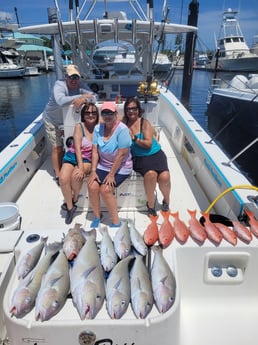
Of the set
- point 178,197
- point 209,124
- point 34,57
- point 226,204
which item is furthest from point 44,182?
point 34,57

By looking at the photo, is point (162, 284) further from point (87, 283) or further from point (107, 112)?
point (107, 112)

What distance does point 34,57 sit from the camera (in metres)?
42.6

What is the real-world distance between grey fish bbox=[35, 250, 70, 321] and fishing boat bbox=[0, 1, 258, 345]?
4cm

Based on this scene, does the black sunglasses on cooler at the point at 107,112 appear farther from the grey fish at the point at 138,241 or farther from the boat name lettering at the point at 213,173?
the boat name lettering at the point at 213,173

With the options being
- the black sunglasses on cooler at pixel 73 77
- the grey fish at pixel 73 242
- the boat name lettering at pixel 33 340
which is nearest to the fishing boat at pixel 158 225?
the boat name lettering at pixel 33 340

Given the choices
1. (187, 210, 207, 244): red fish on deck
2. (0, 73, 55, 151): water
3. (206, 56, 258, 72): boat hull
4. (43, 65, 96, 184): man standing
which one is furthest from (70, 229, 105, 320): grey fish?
(206, 56, 258, 72): boat hull

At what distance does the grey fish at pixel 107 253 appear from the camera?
60.0 inches

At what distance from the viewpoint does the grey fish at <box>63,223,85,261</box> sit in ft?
5.20

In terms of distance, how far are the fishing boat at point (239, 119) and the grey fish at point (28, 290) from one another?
20.5 ft

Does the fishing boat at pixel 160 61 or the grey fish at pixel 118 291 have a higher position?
the fishing boat at pixel 160 61

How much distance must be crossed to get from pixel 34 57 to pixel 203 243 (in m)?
47.5

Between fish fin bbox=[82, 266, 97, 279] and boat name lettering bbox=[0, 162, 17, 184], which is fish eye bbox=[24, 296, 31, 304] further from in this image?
boat name lettering bbox=[0, 162, 17, 184]

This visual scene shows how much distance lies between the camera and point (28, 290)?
4.35ft

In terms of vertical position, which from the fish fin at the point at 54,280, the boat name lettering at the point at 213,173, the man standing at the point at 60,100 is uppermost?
the man standing at the point at 60,100
